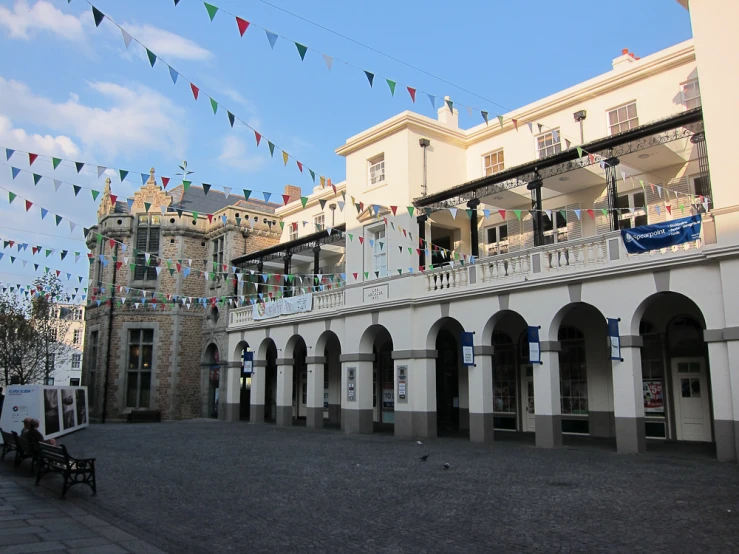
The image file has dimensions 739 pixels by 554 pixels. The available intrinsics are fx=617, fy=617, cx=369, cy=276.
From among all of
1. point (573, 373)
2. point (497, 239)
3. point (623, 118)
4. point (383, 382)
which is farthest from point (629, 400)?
point (383, 382)

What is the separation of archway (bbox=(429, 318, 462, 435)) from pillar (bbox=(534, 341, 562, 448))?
6191mm

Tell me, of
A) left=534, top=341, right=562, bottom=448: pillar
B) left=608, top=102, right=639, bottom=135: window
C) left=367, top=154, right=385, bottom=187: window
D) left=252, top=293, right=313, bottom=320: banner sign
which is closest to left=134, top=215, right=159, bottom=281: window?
left=252, top=293, right=313, bottom=320: banner sign

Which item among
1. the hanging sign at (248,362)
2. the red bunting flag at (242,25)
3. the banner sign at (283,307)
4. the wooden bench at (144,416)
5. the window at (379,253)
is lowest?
the wooden bench at (144,416)

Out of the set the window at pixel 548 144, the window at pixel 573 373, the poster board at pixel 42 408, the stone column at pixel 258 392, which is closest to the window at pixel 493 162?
the window at pixel 548 144

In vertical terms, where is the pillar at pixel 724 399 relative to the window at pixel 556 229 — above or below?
below

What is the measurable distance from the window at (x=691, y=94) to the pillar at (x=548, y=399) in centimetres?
731

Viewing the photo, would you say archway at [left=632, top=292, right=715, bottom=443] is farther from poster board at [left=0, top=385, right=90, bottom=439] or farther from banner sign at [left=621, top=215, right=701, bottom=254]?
poster board at [left=0, top=385, right=90, bottom=439]

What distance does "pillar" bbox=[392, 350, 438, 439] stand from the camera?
18.7 meters

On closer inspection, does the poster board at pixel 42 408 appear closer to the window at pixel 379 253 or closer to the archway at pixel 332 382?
the archway at pixel 332 382

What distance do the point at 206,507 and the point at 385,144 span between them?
15.3 m

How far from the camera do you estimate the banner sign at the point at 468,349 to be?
17.0 meters

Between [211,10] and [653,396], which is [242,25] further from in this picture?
[653,396]

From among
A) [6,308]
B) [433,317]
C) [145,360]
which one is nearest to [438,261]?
[433,317]

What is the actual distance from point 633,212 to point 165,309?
23601 millimetres
